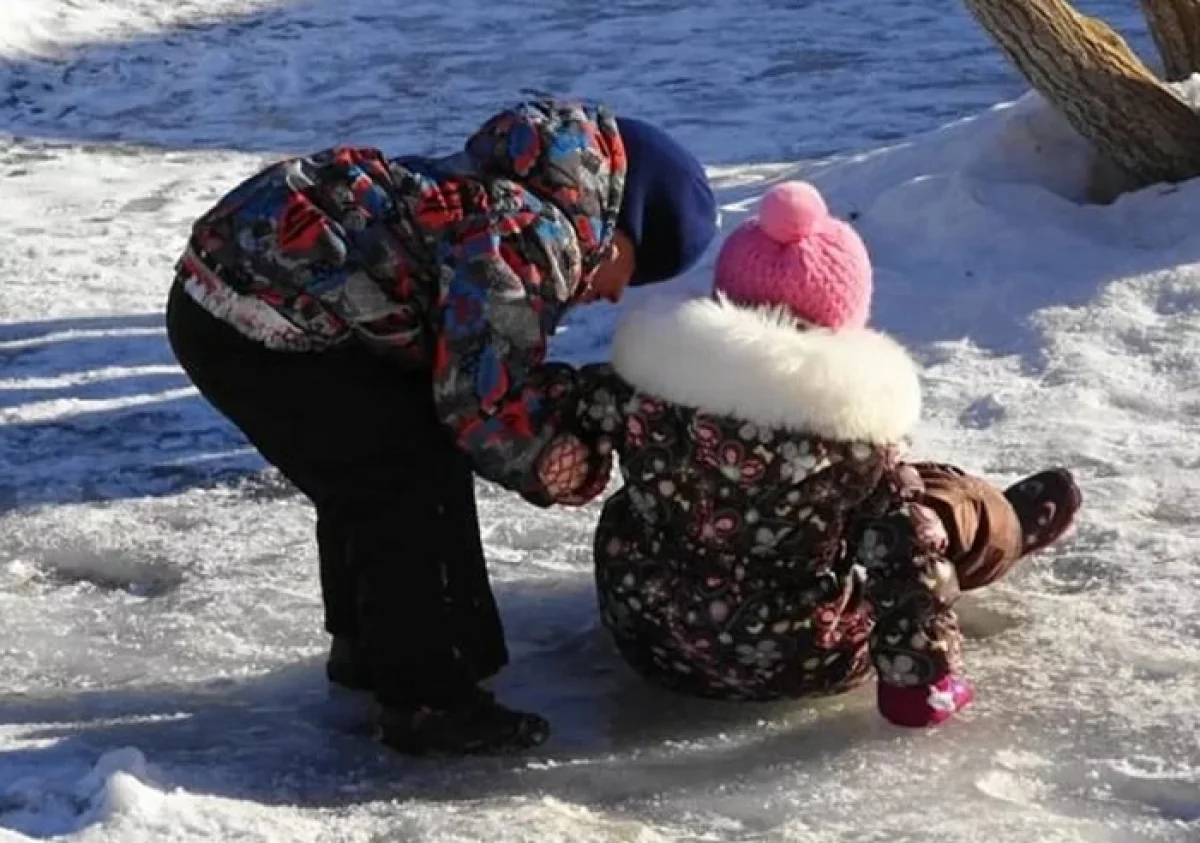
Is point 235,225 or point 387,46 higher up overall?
point 235,225

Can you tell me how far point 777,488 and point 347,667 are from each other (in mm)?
854

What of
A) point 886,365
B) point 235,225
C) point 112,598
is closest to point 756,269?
point 886,365

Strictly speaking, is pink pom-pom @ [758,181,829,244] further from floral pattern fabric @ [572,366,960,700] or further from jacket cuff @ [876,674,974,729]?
jacket cuff @ [876,674,974,729]

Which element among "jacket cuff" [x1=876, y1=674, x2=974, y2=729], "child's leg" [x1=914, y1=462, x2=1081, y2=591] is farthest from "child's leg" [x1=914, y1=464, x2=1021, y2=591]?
"jacket cuff" [x1=876, y1=674, x2=974, y2=729]

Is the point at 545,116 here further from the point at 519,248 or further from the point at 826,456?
the point at 826,456

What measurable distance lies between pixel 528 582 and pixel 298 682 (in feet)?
1.94

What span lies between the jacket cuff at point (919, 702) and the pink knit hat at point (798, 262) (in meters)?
0.58

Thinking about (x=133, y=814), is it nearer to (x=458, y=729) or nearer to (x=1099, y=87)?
(x=458, y=729)

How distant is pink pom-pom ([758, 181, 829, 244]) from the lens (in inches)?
132

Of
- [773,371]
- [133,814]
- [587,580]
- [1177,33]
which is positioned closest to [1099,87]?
[1177,33]

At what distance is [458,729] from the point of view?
11.6 ft

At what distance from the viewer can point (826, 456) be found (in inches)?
136

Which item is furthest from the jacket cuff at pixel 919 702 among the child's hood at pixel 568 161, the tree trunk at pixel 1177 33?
the tree trunk at pixel 1177 33

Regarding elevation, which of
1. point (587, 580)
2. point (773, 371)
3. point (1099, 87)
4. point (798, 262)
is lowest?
point (587, 580)
